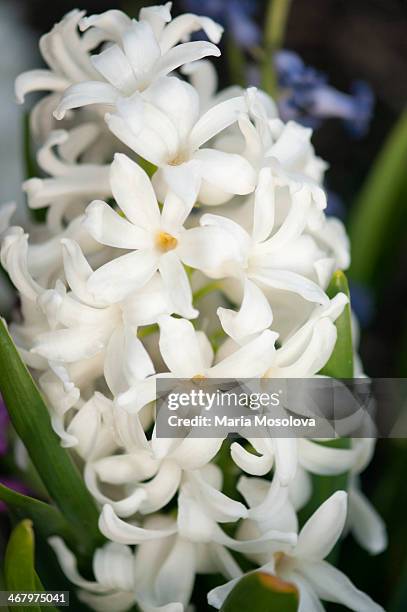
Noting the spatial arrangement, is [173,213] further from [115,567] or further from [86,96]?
[115,567]

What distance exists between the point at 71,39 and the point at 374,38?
2.96 feet

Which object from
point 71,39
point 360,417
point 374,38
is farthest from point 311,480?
point 374,38

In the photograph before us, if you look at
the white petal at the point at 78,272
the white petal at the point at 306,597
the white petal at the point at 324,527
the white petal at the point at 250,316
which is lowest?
the white petal at the point at 306,597

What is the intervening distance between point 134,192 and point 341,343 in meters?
0.22

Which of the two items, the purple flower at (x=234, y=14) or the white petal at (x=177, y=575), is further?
the purple flower at (x=234, y=14)

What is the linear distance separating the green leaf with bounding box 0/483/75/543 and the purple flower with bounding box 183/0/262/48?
0.72m

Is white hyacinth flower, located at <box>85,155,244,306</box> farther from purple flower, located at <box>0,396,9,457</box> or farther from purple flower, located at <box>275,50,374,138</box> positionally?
purple flower, located at <box>275,50,374,138</box>

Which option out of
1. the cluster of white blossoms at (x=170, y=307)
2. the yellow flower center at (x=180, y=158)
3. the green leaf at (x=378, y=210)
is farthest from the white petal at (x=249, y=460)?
the green leaf at (x=378, y=210)

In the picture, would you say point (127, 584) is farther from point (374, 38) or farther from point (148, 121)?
point (374, 38)

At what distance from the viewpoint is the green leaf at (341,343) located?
684mm

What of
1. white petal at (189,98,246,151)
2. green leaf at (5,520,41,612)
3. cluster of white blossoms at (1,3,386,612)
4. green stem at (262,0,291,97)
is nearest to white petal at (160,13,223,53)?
cluster of white blossoms at (1,3,386,612)

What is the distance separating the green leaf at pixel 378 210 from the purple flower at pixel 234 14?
0.81ft

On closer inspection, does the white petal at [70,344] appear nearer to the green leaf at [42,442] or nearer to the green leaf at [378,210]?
the green leaf at [42,442]

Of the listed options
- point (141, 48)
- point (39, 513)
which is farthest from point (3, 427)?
point (141, 48)
